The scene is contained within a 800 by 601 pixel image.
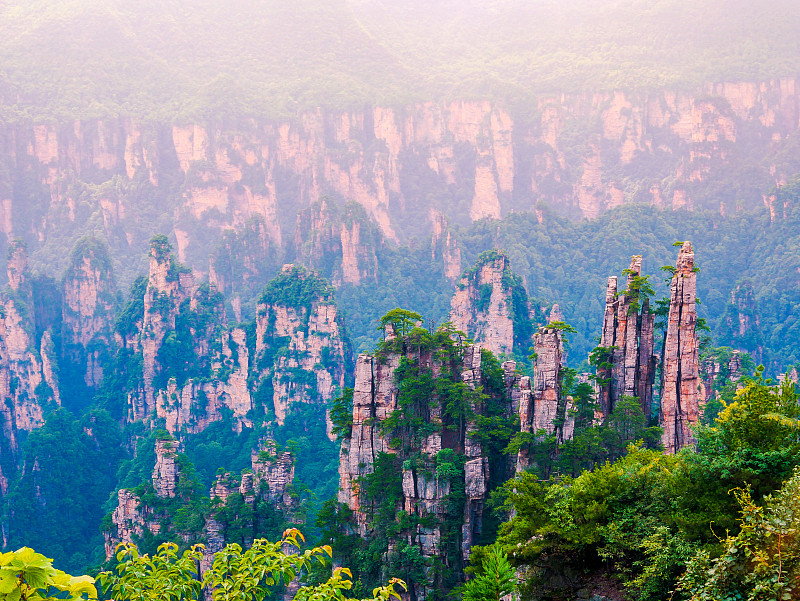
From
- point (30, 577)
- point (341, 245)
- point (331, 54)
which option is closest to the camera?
point (30, 577)

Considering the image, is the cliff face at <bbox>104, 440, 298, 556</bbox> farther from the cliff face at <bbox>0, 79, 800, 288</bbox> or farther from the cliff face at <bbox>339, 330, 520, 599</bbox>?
the cliff face at <bbox>0, 79, 800, 288</bbox>

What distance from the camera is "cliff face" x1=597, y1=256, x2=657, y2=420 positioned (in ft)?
121

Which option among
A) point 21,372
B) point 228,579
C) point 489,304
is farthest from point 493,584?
point 21,372

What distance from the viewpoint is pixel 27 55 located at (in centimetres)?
14388

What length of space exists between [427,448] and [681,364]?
1091 centimetres

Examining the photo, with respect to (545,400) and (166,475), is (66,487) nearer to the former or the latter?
(166,475)

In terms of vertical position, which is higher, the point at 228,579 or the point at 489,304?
the point at 489,304

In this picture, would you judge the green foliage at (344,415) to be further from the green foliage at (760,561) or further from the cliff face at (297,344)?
the cliff face at (297,344)

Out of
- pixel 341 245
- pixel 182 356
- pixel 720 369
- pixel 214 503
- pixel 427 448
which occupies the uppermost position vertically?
pixel 341 245

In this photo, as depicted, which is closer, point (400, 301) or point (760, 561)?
point (760, 561)

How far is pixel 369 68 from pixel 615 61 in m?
43.6

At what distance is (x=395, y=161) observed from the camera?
14312 centimetres

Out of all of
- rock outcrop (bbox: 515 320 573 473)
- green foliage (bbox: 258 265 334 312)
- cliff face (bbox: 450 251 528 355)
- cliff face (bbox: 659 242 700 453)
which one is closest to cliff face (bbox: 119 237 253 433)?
green foliage (bbox: 258 265 334 312)

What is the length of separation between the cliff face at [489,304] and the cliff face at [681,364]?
35329mm
